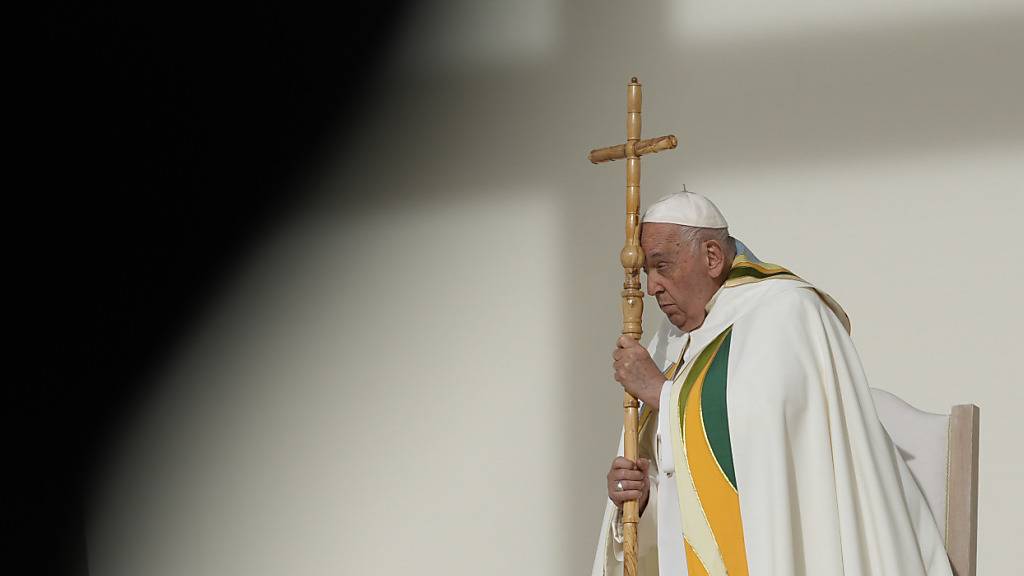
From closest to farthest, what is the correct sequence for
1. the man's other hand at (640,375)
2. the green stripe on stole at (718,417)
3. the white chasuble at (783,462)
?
1. the white chasuble at (783,462)
2. the green stripe on stole at (718,417)
3. the man's other hand at (640,375)

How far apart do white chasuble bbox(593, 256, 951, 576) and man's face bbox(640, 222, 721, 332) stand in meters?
0.13

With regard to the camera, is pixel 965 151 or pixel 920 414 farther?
pixel 965 151

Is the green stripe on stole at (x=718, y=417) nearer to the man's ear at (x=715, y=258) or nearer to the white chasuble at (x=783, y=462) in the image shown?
the white chasuble at (x=783, y=462)

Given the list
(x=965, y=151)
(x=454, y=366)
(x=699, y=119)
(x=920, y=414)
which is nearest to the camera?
(x=920, y=414)

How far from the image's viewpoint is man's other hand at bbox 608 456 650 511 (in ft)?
11.0

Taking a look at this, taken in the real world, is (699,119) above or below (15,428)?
above

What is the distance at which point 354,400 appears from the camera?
5.39m

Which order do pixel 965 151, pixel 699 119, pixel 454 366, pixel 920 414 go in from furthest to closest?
→ pixel 454 366
pixel 699 119
pixel 965 151
pixel 920 414

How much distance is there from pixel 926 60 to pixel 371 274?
7.14ft

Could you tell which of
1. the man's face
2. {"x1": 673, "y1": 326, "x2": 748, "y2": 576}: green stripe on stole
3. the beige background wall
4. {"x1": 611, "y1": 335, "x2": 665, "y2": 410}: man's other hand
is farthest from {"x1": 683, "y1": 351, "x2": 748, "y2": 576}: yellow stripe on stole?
the beige background wall

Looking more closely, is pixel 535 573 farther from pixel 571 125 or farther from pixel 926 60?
pixel 926 60

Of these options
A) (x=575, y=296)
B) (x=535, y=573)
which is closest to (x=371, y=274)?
(x=575, y=296)

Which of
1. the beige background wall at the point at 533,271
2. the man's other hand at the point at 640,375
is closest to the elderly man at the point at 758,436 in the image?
the man's other hand at the point at 640,375

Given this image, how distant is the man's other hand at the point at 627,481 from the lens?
3.36 metres
